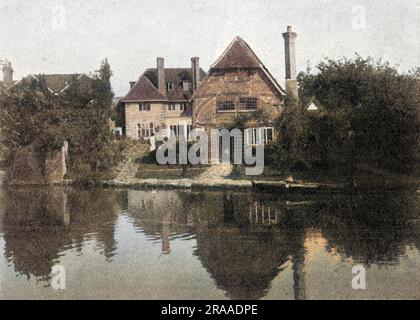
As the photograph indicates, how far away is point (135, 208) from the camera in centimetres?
2417

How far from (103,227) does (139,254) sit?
4910mm

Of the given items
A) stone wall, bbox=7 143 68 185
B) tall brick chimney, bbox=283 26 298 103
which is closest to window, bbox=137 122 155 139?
stone wall, bbox=7 143 68 185

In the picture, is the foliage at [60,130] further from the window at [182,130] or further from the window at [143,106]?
the window at [143,106]

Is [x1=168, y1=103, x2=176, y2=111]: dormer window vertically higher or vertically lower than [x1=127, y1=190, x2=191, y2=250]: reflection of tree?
higher

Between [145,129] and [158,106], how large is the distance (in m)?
3.00

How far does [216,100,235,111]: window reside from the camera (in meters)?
43.5

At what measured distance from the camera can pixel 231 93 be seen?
4331cm

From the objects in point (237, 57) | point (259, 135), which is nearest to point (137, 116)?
point (237, 57)

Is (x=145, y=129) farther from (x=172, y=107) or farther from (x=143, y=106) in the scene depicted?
(x=172, y=107)

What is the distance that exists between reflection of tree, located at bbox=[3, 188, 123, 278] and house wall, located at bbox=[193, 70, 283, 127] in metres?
15.4

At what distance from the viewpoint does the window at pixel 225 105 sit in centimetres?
4350

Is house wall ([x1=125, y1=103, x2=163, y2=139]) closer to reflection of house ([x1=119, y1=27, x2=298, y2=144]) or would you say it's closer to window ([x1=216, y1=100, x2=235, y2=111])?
reflection of house ([x1=119, y1=27, x2=298, y2=144])
